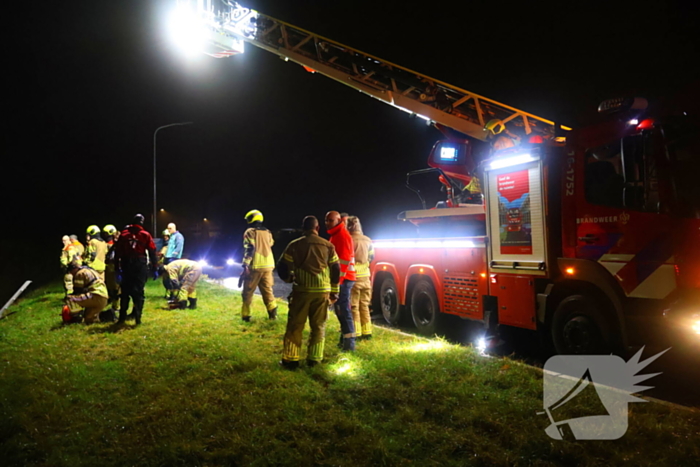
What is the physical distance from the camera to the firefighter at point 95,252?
10.5m

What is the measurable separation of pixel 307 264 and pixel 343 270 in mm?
1034

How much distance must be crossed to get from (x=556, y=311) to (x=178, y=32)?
9.38 metres

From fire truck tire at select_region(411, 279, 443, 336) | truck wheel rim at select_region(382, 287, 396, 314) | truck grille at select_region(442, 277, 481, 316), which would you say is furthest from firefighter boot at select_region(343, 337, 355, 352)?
truck wheel rim at select_region(382, 287, 396, 314)

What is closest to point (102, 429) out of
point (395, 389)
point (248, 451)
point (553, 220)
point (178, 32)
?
point (248, 451)

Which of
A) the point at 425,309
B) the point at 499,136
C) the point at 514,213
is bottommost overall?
the point at 425,309

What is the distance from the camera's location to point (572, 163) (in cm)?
581

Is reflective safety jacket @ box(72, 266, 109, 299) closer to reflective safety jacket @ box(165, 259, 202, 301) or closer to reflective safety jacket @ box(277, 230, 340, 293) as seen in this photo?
reflective safety jacket @ box(165, 259, 202, 301)

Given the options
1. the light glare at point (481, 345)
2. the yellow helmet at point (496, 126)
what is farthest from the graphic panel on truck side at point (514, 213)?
the light glare at point (481, 345)

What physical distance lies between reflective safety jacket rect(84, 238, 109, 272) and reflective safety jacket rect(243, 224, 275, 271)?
3.92 meters

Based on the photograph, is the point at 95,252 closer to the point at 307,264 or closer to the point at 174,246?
the point at 174,246

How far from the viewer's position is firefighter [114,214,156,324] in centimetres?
847

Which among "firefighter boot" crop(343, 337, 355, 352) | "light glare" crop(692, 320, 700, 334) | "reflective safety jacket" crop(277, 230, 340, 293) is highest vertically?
"reflective safety jacket" crop(277, 230, 340, 293)
